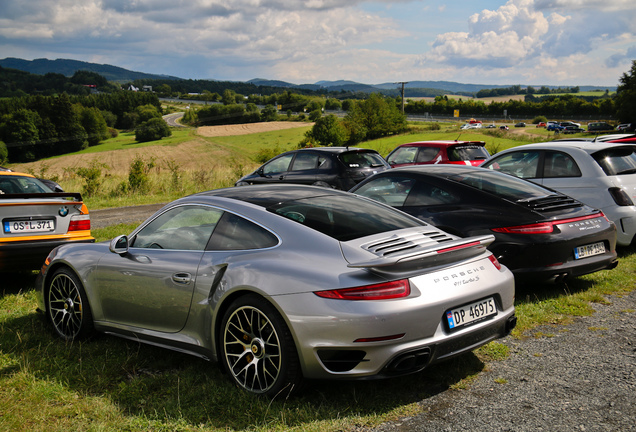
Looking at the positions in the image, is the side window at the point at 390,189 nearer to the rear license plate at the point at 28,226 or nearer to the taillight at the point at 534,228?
the taillight at the point at 534,228

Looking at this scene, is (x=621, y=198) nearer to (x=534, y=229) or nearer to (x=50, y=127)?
(x=534, y=229)

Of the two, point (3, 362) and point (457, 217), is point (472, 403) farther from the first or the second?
point (3, 362)

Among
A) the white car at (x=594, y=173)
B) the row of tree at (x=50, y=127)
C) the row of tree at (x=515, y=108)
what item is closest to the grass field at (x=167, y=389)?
the white car at (x=594, y=173)

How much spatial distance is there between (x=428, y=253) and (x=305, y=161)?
1066 centimetres

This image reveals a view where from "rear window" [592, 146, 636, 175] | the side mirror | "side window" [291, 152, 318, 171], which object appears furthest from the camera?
"side window" [291, 152, 318, 171]

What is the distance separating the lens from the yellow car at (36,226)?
6.74 m

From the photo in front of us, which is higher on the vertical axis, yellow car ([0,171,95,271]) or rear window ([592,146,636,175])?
rear window ([592,146,636,175])

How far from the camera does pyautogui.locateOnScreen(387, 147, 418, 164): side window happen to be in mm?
14562

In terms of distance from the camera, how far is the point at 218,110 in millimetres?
118000

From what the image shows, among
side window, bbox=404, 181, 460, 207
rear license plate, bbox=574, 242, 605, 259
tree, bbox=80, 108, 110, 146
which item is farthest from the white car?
tree, bbox=80, 108, 110, 146

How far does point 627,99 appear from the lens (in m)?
76.4

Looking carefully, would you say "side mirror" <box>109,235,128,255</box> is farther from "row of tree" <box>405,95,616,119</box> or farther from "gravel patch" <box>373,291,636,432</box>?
"row of tree" <box>405,95,616,119</box>

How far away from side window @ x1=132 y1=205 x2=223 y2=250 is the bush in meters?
88.9

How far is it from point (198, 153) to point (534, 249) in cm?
6726
